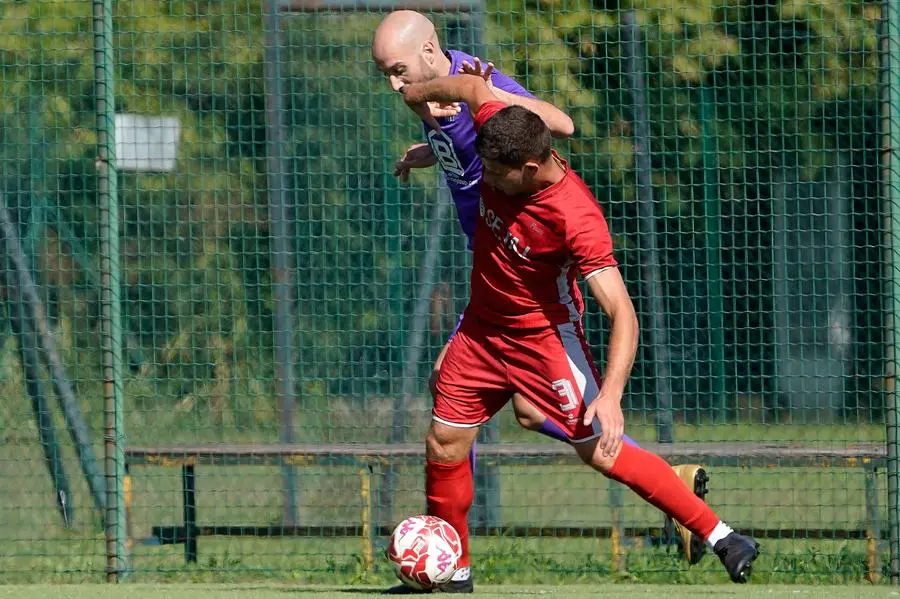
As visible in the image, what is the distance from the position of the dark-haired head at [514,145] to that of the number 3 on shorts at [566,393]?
746 millimetres

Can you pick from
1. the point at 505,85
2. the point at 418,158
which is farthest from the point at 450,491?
the point at 505,85

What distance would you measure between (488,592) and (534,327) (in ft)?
4.84

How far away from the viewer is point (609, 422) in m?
4.87

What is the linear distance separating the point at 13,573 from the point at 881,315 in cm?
443

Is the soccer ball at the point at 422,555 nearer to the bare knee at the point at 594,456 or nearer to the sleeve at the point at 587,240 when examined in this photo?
the bare knee at the point at 594,456

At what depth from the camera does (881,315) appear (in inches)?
280

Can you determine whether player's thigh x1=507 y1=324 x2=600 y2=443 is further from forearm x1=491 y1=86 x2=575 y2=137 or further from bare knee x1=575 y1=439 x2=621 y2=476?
forearm x1=491 y1=86 x2=575 y2=137

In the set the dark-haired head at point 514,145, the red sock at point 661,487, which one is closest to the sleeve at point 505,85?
the dark-haired head at point 514,145

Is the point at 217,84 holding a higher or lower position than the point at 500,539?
higher

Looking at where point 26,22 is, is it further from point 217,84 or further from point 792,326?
point 792,326

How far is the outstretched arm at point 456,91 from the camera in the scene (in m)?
5.27

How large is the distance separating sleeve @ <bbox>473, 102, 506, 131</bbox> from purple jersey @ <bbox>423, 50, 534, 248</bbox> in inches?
10.9

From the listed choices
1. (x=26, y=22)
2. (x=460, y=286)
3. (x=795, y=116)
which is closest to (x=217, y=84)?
(x=26, y=22)

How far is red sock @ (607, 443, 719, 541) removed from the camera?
5434 millimetres
